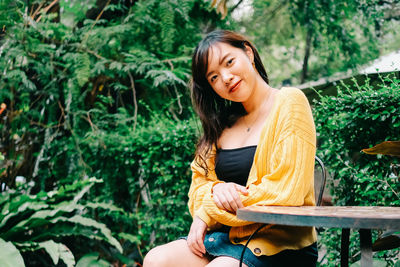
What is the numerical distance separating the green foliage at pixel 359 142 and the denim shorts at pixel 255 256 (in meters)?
0.72

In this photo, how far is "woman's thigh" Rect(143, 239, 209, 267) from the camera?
64.2 inches

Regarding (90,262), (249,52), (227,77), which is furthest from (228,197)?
(90,262)

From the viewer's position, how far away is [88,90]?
4.07 meters

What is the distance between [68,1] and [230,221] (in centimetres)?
356

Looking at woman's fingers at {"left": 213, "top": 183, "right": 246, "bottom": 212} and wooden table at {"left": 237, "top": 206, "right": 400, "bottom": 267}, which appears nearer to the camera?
wooden table at {"left": 237, "top": 206, "right": 400, "bottom": 267}

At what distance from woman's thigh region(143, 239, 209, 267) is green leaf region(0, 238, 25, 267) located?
144cm

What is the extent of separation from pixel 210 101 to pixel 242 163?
1.78 ft

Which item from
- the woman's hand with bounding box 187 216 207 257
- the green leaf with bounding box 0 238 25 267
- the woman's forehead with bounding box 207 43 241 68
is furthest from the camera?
the green leaf with bounding box 0 238 25 267

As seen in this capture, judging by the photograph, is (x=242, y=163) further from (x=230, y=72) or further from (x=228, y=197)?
(x=230, y=72)

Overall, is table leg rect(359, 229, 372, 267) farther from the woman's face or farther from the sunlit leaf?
the woman's face

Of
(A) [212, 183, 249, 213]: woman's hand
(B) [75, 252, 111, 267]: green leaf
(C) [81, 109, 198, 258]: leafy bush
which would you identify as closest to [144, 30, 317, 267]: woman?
(A) [212, 183, 249, 213]: woman's hand

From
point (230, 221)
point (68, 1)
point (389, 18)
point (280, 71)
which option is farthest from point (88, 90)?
point (280, 71)

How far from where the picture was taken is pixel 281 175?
1.47 metres

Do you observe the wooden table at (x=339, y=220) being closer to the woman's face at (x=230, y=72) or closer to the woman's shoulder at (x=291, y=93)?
the woman's shoulder at (x=291, y=93)
